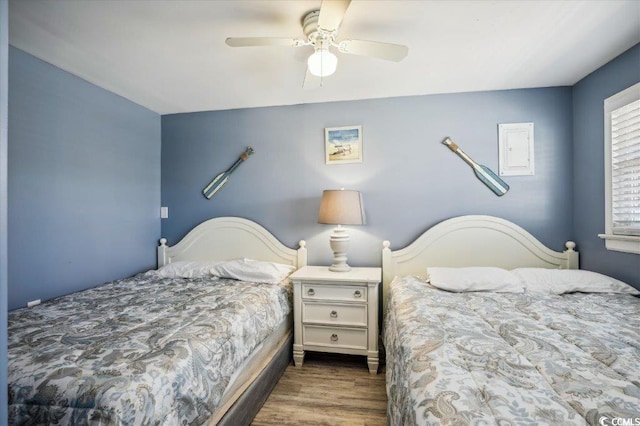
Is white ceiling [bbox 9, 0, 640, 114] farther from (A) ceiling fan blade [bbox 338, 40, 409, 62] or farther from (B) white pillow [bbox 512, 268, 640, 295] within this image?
A: (B) white pillow [bbox 512, 268, 640, 295]

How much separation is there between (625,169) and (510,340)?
1.65 metres

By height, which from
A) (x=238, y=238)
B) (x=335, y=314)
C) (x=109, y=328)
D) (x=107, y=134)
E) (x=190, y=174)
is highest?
(x=107, y=134)

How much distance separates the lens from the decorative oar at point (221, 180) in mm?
2930

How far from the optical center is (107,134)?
2482mm

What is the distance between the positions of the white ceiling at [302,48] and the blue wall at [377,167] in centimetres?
21

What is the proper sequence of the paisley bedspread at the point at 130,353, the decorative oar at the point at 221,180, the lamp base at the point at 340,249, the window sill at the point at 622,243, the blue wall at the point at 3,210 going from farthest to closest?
the decorative oar at the point at 221,180, the lamp base at the point at 340,249, the window sill at the point at 622,243, the paisley bedspread at the point at 130,353, the blue wall at the point at 3,210

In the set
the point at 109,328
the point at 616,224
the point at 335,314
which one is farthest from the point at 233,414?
the point at 616,224

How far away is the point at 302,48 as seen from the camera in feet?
6.12

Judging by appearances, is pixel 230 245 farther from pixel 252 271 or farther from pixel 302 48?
pixel 302 48

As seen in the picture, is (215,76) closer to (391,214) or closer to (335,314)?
(391,214)

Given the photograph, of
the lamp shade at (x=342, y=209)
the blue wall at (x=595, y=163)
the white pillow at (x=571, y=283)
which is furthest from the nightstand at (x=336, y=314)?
the blue wall at (x=595, y=163)

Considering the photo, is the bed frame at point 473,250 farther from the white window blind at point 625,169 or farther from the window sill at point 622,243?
the white window blind at point 625,169

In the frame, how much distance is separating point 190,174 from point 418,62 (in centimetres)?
235

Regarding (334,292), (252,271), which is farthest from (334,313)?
(252,271)
